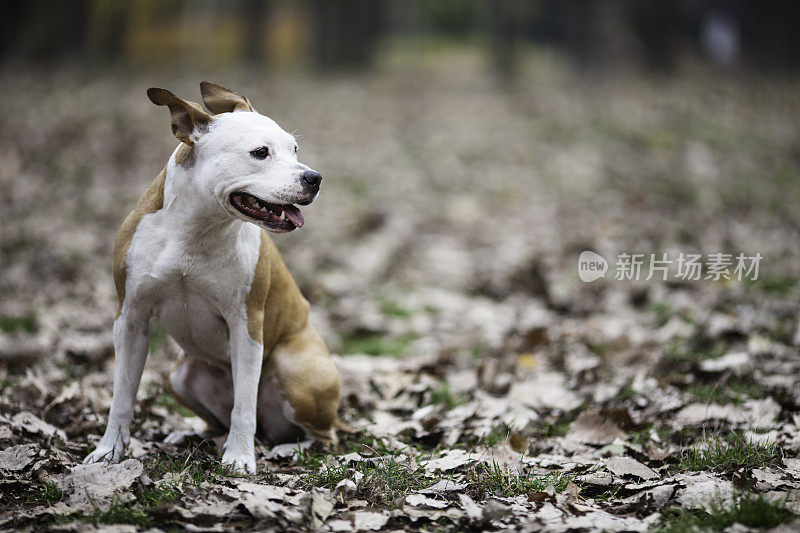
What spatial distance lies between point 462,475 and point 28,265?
4955 millimetres

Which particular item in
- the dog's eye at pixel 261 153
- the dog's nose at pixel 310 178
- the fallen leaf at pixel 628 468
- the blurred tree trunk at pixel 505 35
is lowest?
the fallen leaf at pixel 628 468

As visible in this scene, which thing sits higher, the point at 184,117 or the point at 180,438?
the point at 184,117

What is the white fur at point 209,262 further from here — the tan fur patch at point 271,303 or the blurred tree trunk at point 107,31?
the blurred tree trunk at point 107,31

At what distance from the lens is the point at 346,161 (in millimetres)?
11359

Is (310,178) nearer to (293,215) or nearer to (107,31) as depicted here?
(293,215)

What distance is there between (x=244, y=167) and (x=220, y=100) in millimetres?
490

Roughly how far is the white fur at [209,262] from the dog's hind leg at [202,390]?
268 mm

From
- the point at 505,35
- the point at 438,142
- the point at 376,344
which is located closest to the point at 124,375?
the point at 376,344

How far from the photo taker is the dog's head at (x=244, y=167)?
290 centimetres

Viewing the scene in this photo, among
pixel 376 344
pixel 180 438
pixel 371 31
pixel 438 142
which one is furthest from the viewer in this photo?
pixel 371 31

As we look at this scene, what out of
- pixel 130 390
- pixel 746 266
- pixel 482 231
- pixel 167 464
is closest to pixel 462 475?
pixel 167 464

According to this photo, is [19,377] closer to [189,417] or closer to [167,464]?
[189,417]

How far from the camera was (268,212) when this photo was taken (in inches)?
116

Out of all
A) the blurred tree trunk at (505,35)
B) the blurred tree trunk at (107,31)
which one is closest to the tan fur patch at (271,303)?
the blurred tree trunk at (107,31)
